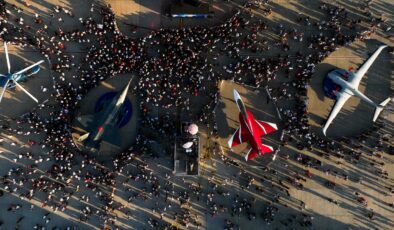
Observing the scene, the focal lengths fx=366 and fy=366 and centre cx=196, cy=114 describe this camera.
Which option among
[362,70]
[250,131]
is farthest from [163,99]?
[362,70]

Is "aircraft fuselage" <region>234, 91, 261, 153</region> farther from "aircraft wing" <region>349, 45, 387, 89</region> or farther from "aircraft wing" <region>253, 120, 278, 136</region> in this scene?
"aircraft wing" <region>349, 45, 387, 89</region>

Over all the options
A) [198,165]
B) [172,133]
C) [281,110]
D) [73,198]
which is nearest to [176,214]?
[198,165]

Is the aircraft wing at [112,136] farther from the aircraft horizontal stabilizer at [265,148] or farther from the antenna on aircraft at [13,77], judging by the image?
the aircraft horizontal stabilizer at [265,148]

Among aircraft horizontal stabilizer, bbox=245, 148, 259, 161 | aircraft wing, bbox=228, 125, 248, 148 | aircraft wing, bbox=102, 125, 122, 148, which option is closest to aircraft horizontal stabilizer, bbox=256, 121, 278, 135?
aircraft wing, bbox=228, 125, 248, 148

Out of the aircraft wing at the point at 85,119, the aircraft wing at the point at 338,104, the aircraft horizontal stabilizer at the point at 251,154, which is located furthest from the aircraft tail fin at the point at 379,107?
the aircraft wing at the point at 85,119

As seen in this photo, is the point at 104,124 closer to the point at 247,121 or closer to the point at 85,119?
the point at 85,119

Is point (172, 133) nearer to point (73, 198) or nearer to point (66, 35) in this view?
point (73, 198)

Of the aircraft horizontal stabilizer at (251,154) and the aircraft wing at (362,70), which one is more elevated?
the aircraft wing at (362,70)
